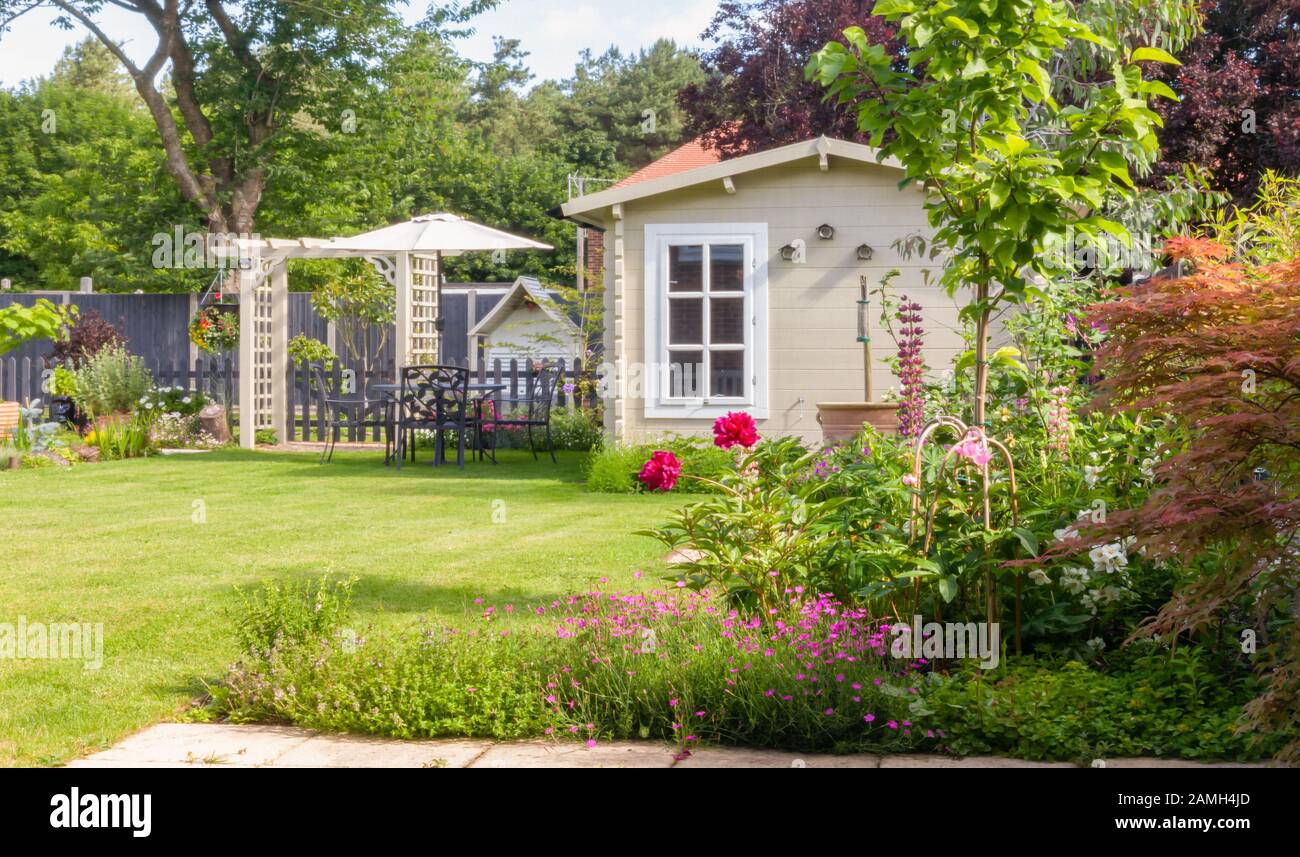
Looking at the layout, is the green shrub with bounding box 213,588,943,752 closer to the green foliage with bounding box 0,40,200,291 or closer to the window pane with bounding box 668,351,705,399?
the window pane with bounding box 668,351,705,399

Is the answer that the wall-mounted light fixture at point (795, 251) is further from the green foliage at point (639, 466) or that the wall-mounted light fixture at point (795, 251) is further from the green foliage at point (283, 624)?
the green foliage at point (283, 624)

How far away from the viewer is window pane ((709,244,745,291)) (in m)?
11.1

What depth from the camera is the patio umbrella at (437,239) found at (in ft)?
43.1

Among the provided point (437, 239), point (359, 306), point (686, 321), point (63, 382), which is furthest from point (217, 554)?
point (359, 306)

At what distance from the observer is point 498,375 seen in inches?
588

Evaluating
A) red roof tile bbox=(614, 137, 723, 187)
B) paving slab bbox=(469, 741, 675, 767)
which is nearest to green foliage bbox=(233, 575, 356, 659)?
paving slab bbox=(469, 741, 675, 767)

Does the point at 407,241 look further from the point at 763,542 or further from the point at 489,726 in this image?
the point at 489,726

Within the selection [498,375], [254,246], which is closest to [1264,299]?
[498,375]

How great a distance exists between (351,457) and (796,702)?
10.6m

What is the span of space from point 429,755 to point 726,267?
8.04m

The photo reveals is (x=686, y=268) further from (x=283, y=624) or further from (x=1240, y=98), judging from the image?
(x=283, y=624)

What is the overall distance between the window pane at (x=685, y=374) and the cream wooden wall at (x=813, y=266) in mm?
273

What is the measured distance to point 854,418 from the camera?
31.0 feet

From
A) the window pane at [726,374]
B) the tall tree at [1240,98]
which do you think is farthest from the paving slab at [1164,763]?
the tall tree at [1240,98]
